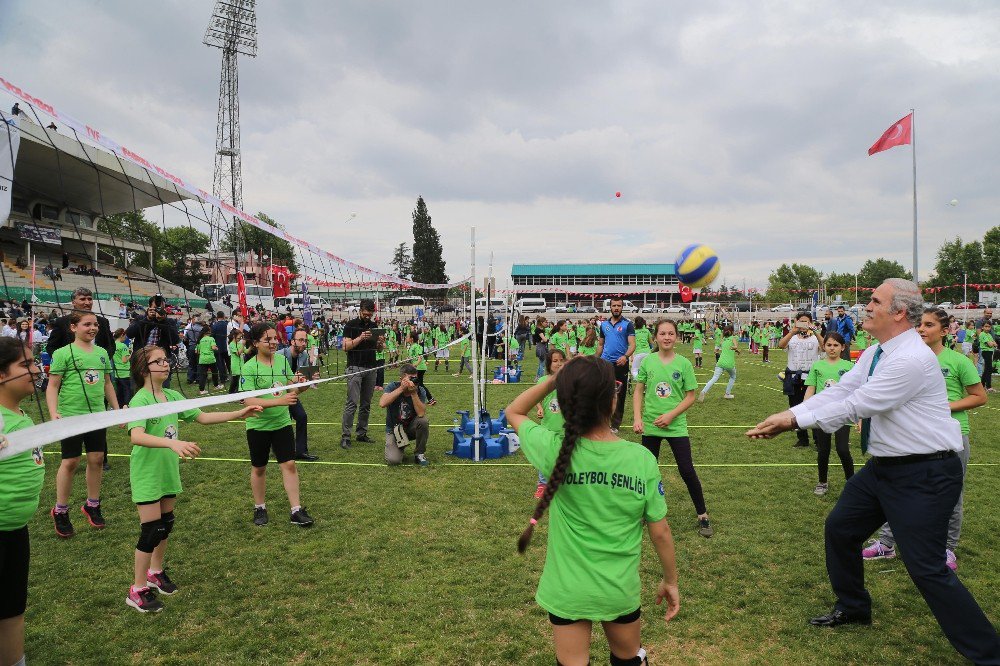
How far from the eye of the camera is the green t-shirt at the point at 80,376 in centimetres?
513

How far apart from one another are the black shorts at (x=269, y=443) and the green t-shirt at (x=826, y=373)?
5.53m

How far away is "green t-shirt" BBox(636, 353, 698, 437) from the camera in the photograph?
16.5ft

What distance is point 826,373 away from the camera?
20.5 feet

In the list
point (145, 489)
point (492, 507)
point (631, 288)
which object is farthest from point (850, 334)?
point (631, 288)

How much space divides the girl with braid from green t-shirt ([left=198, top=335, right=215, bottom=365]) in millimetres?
13525

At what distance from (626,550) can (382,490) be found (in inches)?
186

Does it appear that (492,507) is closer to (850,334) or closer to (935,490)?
(935,490)

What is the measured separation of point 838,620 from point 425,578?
2820 mm

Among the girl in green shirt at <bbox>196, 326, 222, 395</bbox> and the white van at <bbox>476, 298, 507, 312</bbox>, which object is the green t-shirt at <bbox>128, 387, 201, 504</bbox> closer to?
the girl in green shirt at <bbox>196, 326, 222, 395</bbox>

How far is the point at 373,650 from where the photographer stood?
339cm

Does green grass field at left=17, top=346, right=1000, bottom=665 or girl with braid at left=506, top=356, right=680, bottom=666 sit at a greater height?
girl with braid at left=506, top=356, right=680, bottom=666

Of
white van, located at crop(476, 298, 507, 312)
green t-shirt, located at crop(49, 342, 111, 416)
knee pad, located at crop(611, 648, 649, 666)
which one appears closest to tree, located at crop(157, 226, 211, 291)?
green t-shirt, located at crop(49, 342, 111, 416)

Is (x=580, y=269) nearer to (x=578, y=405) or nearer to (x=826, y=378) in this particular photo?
(x=826, y=378)

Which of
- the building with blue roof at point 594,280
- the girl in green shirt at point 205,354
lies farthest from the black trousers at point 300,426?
the building with blue roof at point 594,280
